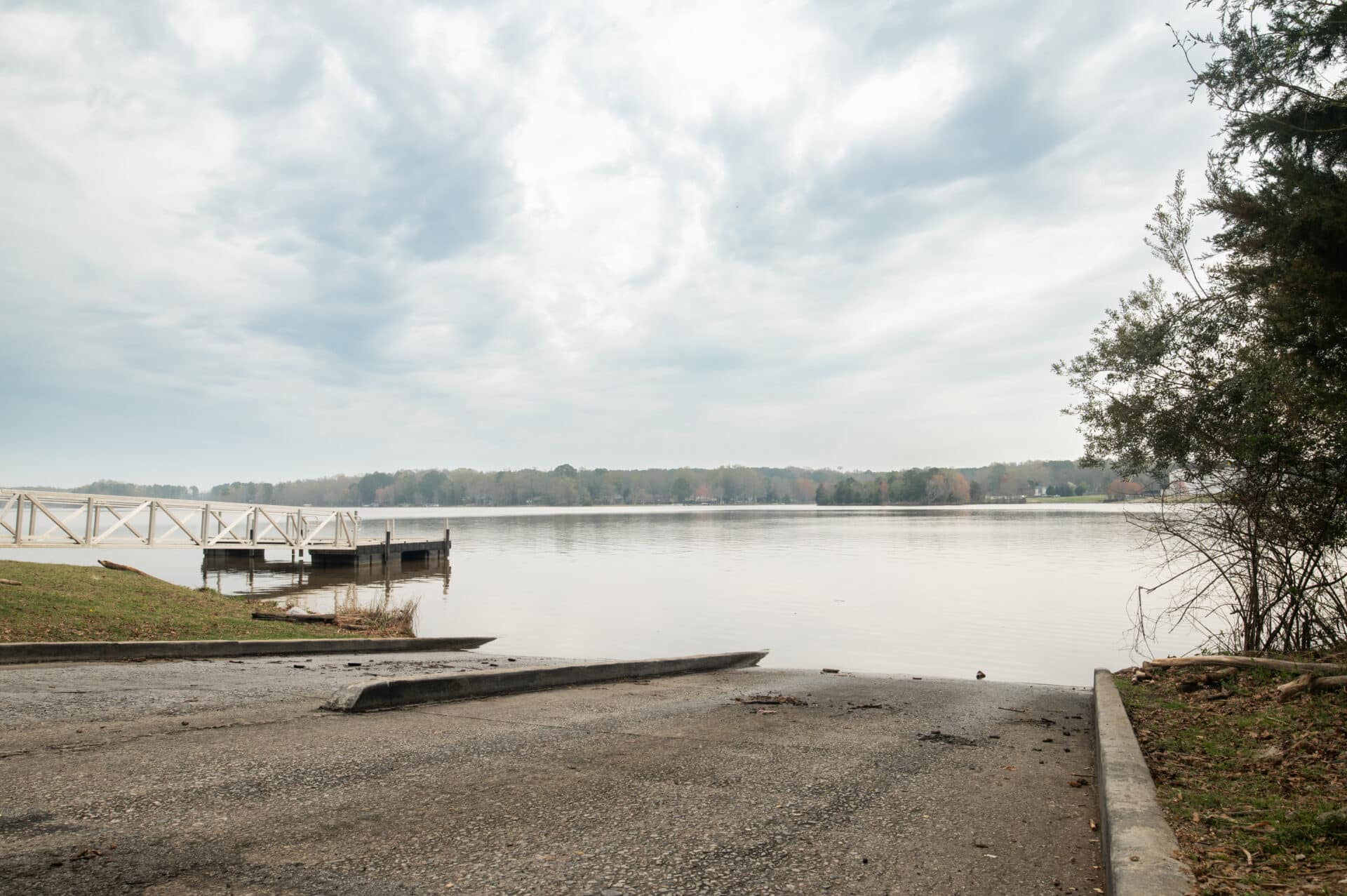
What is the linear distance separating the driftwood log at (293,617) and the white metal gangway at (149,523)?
11.1 metres

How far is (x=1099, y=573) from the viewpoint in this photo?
3397cm

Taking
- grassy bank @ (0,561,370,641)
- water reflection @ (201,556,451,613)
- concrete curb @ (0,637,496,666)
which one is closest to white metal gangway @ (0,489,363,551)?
water reflection @ (201,556,451,613)

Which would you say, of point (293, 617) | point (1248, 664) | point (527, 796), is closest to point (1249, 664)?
point (1248, 664)

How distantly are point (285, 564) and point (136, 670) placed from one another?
120ft

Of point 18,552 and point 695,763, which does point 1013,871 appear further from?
point 18,552

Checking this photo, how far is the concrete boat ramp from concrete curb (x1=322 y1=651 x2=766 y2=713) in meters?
0.25

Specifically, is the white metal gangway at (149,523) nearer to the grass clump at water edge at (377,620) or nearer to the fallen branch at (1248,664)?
the grass clump at water edge at (377,620)

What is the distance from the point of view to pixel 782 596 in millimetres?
28797

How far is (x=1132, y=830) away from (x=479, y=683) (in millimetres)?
6043

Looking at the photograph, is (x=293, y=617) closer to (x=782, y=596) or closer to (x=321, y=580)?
(x=782, y=596)

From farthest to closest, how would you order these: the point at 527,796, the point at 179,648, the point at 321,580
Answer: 1. the point at 321,580
2. the point at 179,648
3. the point at 527,796

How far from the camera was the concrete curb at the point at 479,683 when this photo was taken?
291 inches

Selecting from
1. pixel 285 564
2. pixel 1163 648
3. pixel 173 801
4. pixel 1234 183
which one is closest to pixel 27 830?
pixel 173 801

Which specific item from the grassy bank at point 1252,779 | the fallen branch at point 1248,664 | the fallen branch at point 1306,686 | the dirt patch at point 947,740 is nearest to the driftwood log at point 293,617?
the dirt patch at point 947,740
